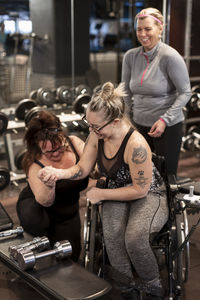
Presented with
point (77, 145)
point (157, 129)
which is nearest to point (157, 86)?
point (157, 129)

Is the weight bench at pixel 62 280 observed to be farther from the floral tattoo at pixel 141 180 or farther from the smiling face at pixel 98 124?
the smiling face at pixel 98 124

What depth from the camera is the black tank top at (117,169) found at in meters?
1.80

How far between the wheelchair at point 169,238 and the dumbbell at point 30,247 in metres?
0.21

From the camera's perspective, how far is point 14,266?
1623 millimetres

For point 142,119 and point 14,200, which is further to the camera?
point 14,200

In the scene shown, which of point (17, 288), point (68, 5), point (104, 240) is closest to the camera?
point (104, 240)

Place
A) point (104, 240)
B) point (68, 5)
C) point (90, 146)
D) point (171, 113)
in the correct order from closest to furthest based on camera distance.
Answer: point (104, 240) → point (90, 146) → point (171, 113) → point (68, 5)

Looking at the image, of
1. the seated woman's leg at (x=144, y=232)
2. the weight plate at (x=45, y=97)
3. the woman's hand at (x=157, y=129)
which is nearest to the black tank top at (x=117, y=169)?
the seated woman's leg at (x=144, y=232)

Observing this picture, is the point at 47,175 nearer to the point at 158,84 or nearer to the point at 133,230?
the point at 133,230

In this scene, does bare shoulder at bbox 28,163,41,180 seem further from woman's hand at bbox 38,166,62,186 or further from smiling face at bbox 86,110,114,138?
smiling face at bbox 86,110,114,138

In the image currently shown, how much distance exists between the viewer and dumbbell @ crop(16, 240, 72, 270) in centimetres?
153

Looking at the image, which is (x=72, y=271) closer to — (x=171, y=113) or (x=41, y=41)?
(x=171, y=113)

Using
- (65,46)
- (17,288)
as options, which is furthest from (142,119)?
(65,46)

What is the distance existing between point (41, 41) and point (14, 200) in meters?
2.05
